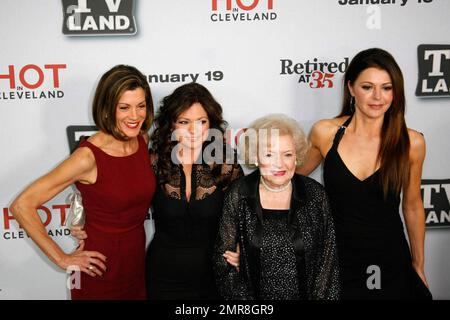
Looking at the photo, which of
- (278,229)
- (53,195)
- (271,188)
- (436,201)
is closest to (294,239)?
(278,229)

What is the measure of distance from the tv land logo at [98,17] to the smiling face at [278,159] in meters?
1.01

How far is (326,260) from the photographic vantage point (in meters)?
1.65

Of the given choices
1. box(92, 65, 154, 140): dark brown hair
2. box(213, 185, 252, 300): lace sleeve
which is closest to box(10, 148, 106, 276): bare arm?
box(92, 65, 154, 140): dark brown hair

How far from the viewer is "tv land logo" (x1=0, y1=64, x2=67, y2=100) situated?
221 centimetres

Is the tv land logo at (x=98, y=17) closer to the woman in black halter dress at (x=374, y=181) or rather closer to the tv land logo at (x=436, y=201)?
the woman in black halter dress at (x=374, y=181)

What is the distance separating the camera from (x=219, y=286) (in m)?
1.75

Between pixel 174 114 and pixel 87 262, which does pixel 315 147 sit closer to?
pixel 174 114

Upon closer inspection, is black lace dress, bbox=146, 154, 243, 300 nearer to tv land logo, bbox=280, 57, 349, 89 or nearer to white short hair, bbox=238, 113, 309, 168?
white short hair, bbox=238, 113, 309, 168

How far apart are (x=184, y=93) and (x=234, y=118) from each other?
53cm

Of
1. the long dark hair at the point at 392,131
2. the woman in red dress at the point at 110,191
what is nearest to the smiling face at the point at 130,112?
the woman in red dress at the point at 110,191

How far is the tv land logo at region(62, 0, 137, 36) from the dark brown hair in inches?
21.0

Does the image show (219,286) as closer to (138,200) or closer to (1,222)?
(138,200)

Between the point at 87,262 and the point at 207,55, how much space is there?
44.0 inches

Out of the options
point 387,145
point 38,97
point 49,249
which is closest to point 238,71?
point 387,145
